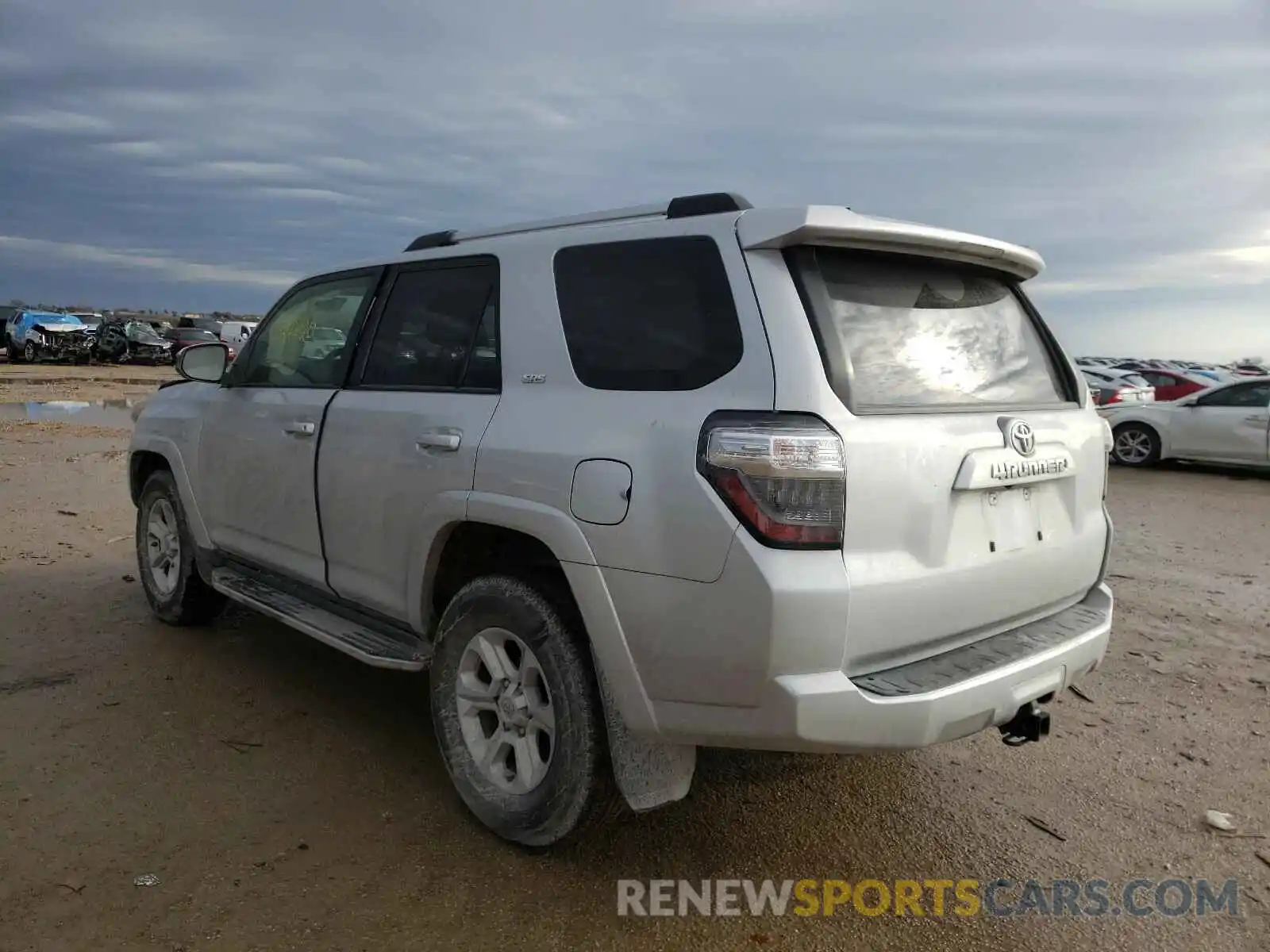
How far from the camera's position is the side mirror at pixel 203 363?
4.85 m

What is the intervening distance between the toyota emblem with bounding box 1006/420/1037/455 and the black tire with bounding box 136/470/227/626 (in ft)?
13.1

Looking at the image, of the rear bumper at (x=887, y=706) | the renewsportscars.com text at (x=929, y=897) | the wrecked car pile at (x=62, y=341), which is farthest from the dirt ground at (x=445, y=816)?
the wrecked car pile at (x=62, y=341)

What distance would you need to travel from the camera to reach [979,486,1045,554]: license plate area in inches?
113

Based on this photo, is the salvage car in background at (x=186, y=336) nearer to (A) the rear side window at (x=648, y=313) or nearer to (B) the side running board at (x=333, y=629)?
(B) the side running board at (x=333, y=629)

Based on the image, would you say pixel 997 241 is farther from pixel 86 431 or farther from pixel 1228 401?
pixel 86 431

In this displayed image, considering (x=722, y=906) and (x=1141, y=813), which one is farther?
(x=1141, y=813)

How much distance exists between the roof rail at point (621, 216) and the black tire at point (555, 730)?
1.26 m

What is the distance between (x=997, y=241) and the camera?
315cm

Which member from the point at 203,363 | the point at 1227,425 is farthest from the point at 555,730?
the point at 1227,425

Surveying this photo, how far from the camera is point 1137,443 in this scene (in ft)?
45.2

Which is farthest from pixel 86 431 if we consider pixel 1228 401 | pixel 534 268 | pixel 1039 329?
pixel 1228 401

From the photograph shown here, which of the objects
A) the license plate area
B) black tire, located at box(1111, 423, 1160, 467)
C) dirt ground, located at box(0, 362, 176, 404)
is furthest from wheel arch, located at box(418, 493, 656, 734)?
dirt ground, located at box(0, 362, 176, 404)

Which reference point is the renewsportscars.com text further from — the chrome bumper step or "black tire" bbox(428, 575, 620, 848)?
the chrome bumper step

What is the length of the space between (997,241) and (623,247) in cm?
121
